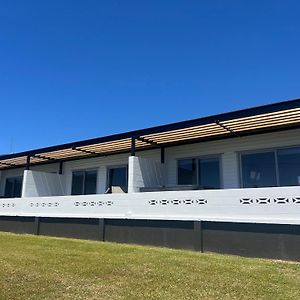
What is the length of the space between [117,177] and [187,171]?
12.5 ft

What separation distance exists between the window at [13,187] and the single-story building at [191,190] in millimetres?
4560

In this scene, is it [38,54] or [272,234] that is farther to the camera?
[38,54]

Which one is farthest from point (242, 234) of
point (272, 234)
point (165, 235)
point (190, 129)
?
point (190, 129)

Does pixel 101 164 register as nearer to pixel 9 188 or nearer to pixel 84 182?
pixel 84 182

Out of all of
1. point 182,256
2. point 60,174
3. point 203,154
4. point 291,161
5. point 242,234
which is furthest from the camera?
point 60,174

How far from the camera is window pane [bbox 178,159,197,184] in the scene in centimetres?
1358

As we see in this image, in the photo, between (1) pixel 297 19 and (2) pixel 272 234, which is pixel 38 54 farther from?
(2) pixel 272 234

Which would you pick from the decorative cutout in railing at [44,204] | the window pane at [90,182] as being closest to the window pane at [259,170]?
the decorative cutout in railing at [44,204]

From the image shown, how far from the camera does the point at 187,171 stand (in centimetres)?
1383

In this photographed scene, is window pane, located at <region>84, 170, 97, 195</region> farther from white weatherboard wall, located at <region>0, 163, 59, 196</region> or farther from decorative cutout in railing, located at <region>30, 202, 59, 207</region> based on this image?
decorative cutout in railing, located at <region>30, 202, 59, 207</region>

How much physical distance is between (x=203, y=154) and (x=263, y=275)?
23.4 feet

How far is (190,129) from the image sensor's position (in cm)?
1197

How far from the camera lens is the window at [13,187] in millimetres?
21547

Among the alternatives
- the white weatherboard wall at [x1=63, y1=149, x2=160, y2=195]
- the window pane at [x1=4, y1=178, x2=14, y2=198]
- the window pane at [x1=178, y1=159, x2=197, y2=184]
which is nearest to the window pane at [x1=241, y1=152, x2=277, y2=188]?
the window pane at [x1=178, y1=159, x2=197, y2=184]
